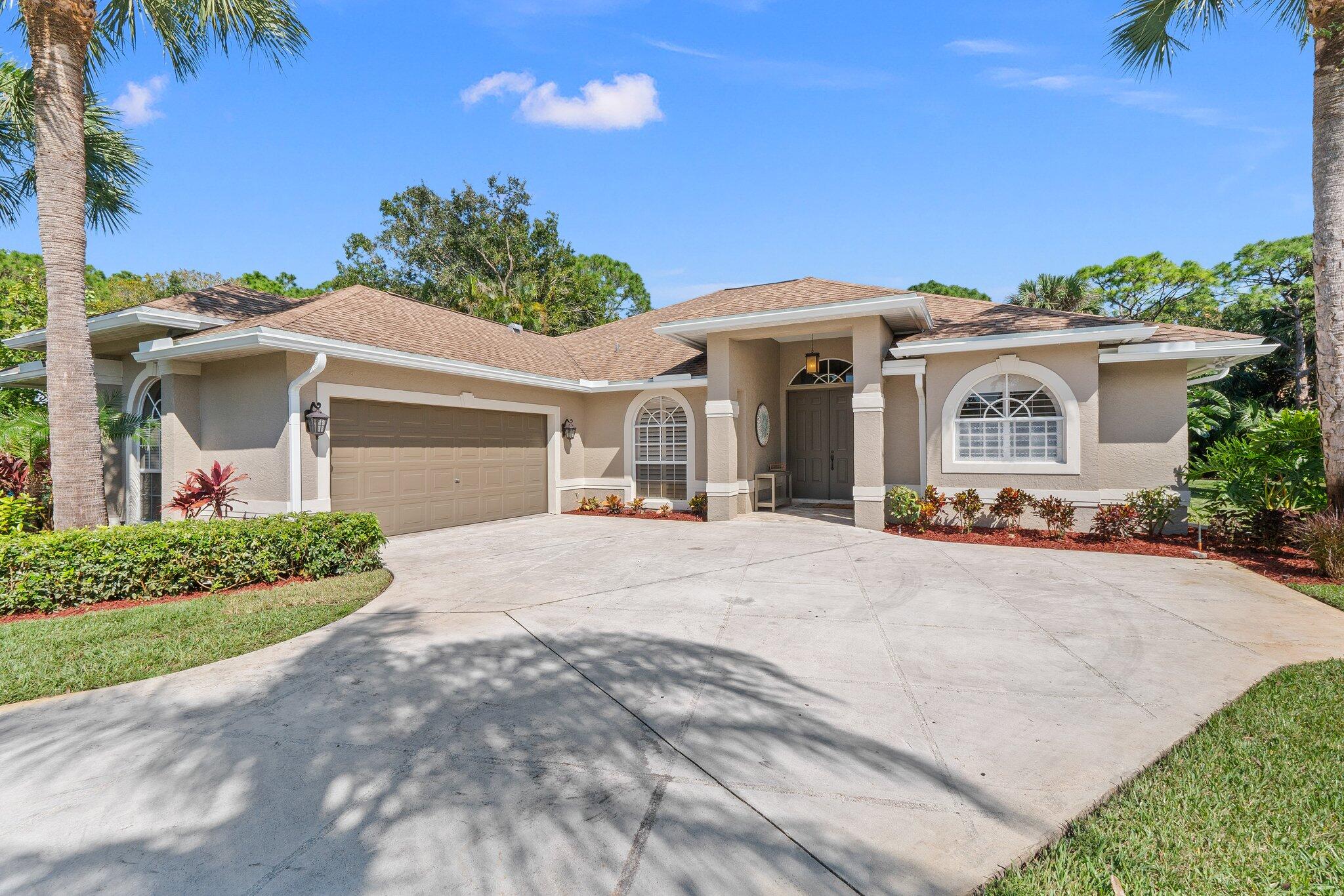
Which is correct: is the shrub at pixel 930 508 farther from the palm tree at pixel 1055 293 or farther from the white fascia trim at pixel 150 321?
the palm tree at pixel 1055 293

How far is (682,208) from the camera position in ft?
61.5

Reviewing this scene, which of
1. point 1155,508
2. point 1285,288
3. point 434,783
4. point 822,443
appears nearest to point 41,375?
point 434,783

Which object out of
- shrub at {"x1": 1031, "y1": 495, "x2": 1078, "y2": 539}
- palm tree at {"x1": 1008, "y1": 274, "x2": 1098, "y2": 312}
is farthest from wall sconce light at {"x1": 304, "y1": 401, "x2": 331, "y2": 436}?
palm tree at {"x1": 1008, "y1": 274, "x2": 1098, "y2": 312}

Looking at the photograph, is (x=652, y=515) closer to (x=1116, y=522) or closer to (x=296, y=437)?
(x=296, y=437)

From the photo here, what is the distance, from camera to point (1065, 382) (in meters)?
10.2

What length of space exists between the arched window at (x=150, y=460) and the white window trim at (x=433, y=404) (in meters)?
3.69

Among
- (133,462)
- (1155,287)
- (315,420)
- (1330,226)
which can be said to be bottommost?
(133,462)

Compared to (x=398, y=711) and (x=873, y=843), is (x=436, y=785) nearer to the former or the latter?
(x=398, y=711)

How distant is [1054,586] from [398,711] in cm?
673

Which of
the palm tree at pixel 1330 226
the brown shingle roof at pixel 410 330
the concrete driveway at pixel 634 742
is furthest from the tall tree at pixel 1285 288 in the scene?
the brown shingle roof at pixel 410 330

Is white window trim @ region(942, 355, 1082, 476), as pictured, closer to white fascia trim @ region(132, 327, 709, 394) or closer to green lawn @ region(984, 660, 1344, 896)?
white fascia trim @ region(132, 327, 709, 394)

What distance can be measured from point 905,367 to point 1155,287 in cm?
2822

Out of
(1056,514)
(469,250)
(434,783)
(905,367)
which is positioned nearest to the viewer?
(434,783)

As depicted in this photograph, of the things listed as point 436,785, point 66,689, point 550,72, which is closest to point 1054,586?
point 436,785
